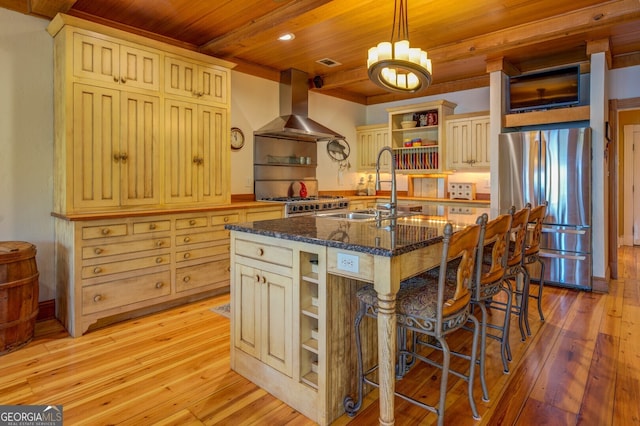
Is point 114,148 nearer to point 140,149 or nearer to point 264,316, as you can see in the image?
point 140,149

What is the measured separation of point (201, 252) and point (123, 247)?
2.43ft

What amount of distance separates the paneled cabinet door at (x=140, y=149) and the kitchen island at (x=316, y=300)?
1.59m

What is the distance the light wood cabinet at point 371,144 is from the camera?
20.5ft

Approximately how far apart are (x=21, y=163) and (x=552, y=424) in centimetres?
415

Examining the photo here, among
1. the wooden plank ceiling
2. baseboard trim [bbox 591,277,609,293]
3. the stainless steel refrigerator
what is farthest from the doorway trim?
the stainless steel refrigerator

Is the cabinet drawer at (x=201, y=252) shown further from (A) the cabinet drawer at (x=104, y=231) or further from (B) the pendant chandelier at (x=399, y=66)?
(B) the pendant chandelier at (x=399, y=66)

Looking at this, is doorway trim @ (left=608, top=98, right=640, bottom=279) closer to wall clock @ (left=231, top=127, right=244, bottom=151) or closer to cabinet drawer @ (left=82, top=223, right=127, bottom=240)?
wall clock @ (left=231, top=127, right=244, bottom=151)

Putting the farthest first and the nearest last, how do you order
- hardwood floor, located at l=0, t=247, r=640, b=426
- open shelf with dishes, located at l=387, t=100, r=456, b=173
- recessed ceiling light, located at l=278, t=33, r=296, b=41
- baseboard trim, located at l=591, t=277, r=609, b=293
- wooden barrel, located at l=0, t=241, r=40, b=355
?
open shelf with dishes, located at l=387, t=100, r=456, b=173
baseboard trim, located at l=591, t=277, r=609, b=293
recessed ceiling light, located at l=278, t=33, r=296, b=41
wooden barrel, located at l=0, t=241, r=40, b=355
hardwood floor, located at l=0, t=247, r=640, b=426

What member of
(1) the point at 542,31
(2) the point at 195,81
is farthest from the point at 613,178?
(2) the point at 195,81

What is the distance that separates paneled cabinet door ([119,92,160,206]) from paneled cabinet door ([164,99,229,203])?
0.38 feet

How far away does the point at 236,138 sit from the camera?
470 centimetres

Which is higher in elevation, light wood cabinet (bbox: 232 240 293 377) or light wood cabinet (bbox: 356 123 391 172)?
light wood cabinet (bbox: 356 123 391 172)

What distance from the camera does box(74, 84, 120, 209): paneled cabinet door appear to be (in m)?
3.05

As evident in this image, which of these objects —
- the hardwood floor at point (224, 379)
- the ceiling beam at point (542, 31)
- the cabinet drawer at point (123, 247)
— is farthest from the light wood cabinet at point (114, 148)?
the ceiling beam at point (542, 31)
